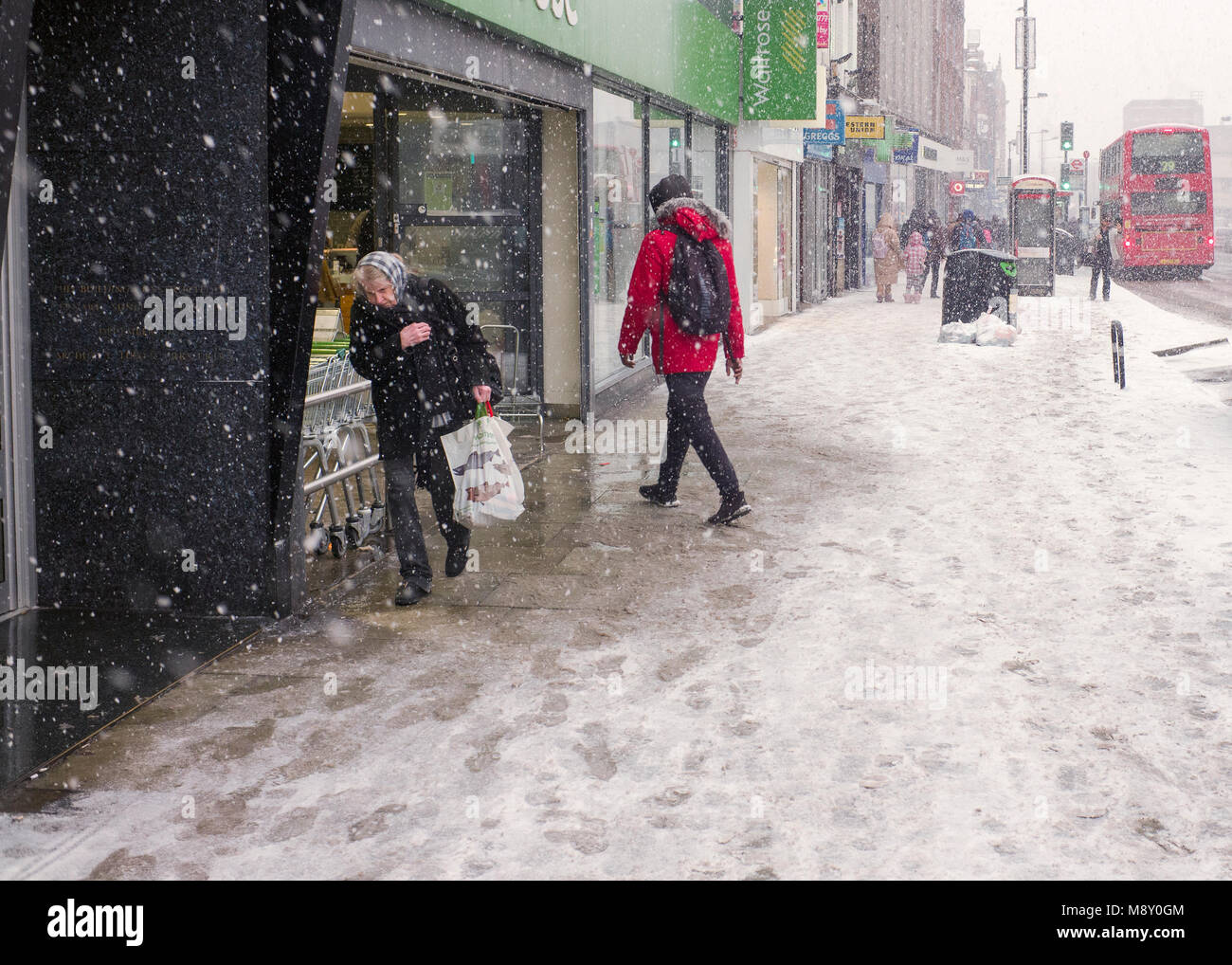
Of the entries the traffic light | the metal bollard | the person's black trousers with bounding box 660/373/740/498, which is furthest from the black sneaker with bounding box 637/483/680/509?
the traffic light

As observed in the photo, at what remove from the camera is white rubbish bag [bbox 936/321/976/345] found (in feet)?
61.4

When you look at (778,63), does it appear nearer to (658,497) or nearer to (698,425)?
(658,497)

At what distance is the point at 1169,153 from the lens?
34344 millimetres

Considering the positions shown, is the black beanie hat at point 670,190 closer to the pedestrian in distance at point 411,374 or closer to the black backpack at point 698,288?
the black backpack at point 698,288

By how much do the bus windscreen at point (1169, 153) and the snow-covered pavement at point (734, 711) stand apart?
28233mm

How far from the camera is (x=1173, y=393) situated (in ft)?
43.4

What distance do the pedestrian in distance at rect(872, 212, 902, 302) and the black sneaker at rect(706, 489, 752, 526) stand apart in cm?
2037

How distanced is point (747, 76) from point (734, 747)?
16916 mm

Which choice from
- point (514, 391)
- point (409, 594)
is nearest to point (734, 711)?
point (409, 594)

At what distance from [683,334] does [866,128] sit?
22189mm

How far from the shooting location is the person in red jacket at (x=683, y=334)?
8000 mm

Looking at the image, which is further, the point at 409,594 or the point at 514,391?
the point at 514,391

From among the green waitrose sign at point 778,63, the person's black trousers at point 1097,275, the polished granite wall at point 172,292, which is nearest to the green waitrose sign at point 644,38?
the green waitrose sign at point 778,63
